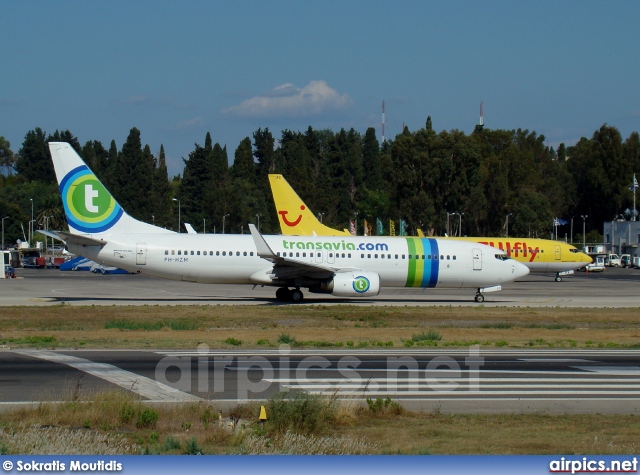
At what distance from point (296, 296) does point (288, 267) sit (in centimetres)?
194

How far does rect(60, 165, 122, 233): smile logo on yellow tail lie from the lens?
123 feet

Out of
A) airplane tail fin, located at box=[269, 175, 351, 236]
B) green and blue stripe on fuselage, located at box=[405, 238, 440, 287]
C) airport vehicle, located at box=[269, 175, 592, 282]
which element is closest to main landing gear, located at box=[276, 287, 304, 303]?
green and blue stripe on fuselage, located at box=[405, 238, 440, 287]

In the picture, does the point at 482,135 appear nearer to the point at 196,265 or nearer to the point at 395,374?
the point at 196,265

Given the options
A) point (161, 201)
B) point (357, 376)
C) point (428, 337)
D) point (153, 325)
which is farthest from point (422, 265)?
point (161, 201)

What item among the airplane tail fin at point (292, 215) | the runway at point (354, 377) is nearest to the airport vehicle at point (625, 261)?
the airplane tail fin at point (292, 215)

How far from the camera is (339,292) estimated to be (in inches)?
1495

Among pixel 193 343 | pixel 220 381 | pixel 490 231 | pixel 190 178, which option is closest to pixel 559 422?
pixel 220 381

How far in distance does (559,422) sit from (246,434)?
15.9ft

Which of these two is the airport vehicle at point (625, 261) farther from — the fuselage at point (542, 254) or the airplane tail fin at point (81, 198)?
the airplane tail fin at point (81, 198)

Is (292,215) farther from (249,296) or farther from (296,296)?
(296,296)

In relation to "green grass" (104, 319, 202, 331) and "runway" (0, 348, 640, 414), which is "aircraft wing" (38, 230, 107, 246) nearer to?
"green grass" (104, 319, 202, 331)

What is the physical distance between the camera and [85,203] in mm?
37750

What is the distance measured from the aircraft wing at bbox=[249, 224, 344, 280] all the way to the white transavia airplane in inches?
1.7

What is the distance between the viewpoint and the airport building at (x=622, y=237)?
117 meters
